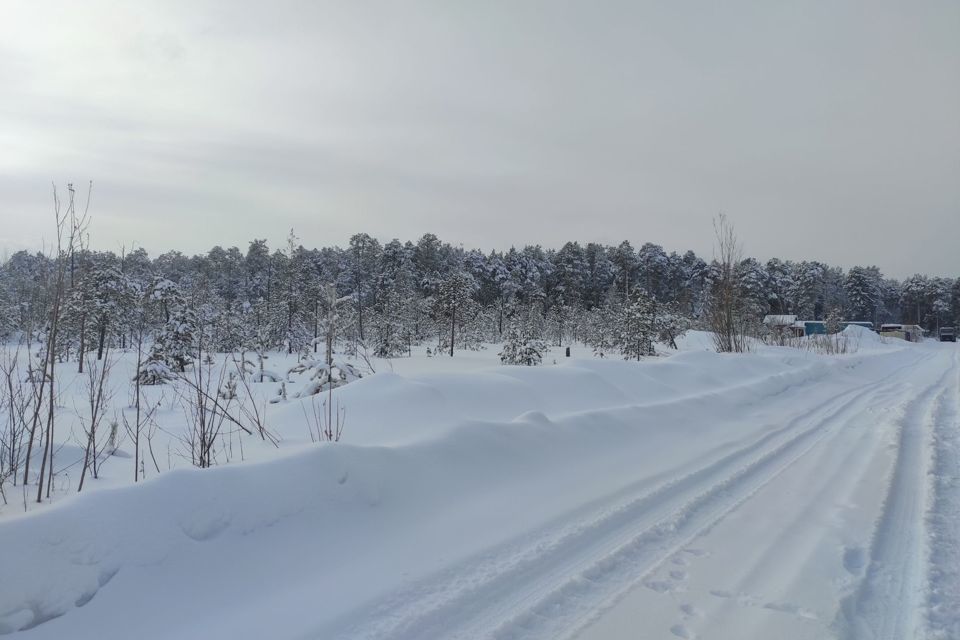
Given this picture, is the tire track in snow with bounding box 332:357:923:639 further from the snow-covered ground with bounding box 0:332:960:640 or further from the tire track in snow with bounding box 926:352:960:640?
the tire track in snow with bounding box 926:352:960:640

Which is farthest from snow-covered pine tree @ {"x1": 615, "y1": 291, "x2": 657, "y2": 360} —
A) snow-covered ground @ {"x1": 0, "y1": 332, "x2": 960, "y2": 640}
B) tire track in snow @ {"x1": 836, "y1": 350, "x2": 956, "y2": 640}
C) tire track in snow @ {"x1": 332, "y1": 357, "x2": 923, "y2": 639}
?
tire track in snow @ {"x1": 332, "y1": 357, "x2": 923, "y2": 639}

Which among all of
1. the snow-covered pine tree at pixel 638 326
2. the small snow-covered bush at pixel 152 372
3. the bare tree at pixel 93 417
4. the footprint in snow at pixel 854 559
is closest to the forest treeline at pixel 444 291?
the snow-covered pine tree at pixel 638 326

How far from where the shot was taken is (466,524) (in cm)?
381

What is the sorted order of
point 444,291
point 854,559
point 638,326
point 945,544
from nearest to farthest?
1. point 854,559
2. point 945,544
3. point 638,326
4. point 444,291

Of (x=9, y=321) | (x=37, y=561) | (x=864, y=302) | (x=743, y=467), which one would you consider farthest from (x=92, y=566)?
(x=864, y=302)

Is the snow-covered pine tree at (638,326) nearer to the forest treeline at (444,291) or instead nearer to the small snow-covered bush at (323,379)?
the forest treeline at (444,291)

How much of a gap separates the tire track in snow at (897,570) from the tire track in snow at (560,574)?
0.95 metres

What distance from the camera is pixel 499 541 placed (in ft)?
11.5

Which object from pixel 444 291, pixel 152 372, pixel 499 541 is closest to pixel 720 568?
pixel 499 541

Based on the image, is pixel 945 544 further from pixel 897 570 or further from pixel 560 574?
pixel 560 574

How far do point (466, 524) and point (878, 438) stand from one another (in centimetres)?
574

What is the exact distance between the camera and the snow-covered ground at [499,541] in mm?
2566

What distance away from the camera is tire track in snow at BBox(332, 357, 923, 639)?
102 inches

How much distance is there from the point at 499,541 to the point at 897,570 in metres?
2.37
